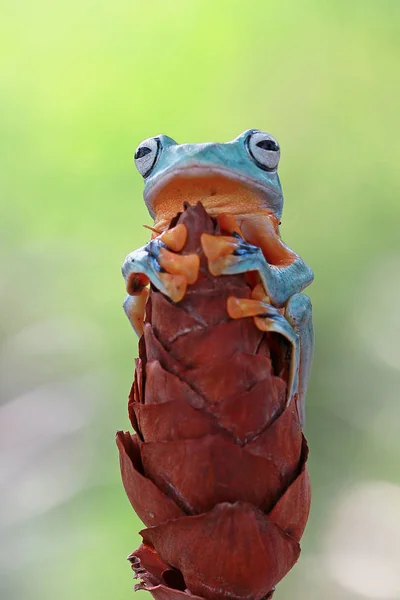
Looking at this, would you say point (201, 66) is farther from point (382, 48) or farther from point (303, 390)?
point (303, 390)

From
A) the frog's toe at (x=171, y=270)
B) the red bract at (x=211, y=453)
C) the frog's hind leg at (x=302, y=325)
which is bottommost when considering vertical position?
the red bract at (x=211, y=453)

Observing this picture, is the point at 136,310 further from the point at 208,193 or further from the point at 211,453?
the point at 211,453

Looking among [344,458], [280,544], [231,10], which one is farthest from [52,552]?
[231,10]

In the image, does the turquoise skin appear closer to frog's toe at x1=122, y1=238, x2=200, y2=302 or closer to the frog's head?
the frog's head

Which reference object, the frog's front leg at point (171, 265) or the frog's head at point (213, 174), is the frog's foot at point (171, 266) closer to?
the frog's front leg at point (171, 265)

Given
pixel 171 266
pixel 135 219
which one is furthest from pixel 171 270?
pixel 135 219

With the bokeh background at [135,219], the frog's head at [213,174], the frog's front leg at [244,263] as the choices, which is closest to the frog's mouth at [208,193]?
the frog's head at [213,174]

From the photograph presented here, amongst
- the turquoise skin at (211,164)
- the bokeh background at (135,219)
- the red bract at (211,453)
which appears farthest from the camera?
the bokeh background at (135,219)
